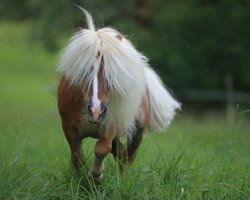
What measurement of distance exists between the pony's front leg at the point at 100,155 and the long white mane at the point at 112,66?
0.48ft

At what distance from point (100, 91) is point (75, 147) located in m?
0.96

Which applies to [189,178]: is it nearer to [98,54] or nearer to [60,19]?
[98,54]

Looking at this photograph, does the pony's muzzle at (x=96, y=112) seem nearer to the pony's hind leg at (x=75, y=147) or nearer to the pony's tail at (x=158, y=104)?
the pony's hind leg at (x=75, y=147)

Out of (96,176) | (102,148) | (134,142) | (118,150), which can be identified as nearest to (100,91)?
(102,148)

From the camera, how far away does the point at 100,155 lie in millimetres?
6203

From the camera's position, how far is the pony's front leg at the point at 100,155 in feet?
20.3

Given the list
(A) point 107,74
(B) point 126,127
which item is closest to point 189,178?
(B) point 126,127

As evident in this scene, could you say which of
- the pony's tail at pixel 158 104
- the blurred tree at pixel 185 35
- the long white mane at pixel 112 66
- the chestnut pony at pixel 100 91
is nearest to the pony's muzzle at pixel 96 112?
the chestnut pony at pixel 100 91

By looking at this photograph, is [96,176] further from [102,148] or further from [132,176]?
[132,176]

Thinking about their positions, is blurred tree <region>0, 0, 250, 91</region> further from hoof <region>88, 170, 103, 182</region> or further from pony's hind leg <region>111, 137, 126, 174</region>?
hoof <region>88, 170, 103, 182</region>

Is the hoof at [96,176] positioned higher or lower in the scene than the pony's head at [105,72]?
lower

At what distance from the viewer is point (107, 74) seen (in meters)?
5.82

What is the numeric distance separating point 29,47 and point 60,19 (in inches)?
64.8

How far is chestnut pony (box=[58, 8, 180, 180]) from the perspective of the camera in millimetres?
5828
